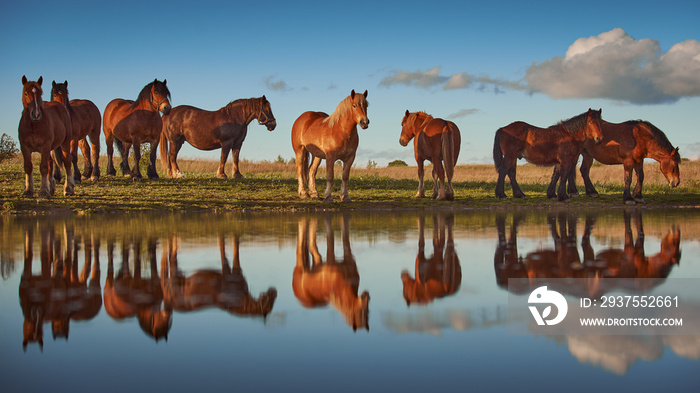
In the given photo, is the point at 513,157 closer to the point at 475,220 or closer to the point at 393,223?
the point at 475,220

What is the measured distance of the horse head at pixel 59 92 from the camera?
61.5ft

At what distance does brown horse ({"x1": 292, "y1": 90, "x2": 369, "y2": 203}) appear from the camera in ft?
50.0

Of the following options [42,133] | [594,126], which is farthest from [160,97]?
[594,126]

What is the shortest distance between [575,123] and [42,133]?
46.0ft

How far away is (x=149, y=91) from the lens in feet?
68.6

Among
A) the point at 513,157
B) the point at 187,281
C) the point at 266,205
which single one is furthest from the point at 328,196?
the point at 187,281

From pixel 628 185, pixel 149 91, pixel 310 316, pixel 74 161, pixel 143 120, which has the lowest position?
pixel 310 316

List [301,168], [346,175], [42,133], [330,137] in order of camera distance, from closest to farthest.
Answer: [42,133] < [330,137] < [346,175] < [301,168]

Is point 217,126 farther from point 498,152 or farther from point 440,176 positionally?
point 498,152

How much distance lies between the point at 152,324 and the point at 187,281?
4.97ft

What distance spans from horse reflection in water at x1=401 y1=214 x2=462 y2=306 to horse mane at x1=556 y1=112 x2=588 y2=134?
10684 millimetres

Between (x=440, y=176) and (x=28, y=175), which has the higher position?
(x=28, y=175)

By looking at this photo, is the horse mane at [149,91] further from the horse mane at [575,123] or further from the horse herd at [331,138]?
the horse mane at [575,123]

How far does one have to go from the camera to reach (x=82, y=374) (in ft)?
11.0
